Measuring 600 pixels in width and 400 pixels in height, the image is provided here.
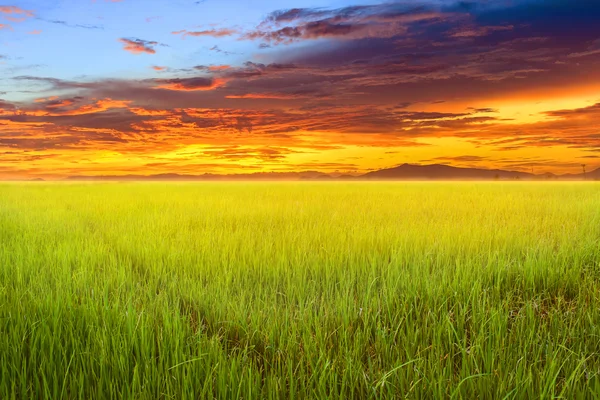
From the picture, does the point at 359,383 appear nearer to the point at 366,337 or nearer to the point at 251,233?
the point at 366,337

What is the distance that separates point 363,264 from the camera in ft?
16.2

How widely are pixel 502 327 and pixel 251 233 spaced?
4795mm

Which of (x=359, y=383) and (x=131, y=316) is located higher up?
(x=131, y=316)

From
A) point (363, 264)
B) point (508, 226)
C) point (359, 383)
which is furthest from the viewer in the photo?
point (508, 226)

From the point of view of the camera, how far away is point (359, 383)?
2.38 metres

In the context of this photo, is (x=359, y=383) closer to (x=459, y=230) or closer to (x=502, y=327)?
(x=502, y=327)

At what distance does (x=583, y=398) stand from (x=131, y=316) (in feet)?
8.78

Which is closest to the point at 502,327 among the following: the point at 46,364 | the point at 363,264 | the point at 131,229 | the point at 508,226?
the point at 363,264

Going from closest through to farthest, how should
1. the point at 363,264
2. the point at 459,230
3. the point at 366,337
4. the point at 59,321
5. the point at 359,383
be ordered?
the point at 359,383
the point at 366,337
the point at 59,321
the point at 363,264
the point at 459,230

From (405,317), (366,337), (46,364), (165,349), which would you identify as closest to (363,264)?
(405,317)

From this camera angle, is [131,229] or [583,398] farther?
[131,229]

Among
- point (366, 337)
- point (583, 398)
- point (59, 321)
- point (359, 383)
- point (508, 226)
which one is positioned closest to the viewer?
point (583, 398)

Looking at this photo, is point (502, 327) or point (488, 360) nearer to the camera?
point (488, 360)

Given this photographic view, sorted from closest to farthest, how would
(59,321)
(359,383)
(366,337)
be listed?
(359,383)
(366,337)
(59,321)
